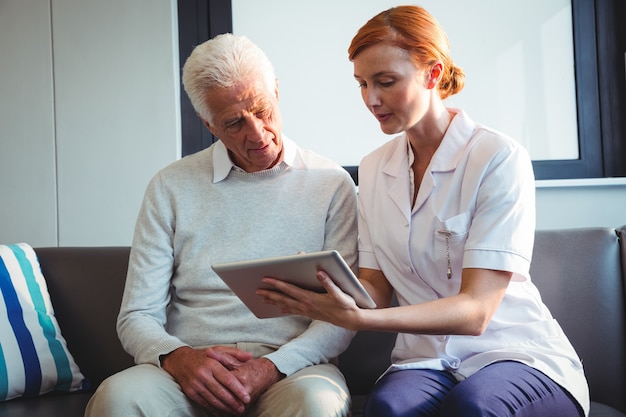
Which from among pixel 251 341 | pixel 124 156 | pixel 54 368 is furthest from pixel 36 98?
pixel 251 341

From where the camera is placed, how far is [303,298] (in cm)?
155

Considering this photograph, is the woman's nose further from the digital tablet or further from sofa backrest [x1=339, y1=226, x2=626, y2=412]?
sofa backrest [x1=339, y1=226, x2=626, y2=412]

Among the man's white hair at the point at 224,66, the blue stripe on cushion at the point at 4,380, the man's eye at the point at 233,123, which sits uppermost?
the man's white hair at the point at 224,66

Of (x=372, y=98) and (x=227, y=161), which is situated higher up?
(x=372, y=98)

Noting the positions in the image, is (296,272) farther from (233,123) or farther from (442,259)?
(233,123)

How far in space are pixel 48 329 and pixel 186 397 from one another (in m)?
0.59

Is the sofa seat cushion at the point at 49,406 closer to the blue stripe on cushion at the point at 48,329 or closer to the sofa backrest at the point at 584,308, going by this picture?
the blue stripe on cushion at the point at 48,329

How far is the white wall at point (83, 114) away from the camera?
2.93m

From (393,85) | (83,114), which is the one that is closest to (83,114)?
(83,114)

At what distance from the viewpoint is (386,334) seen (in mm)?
2111

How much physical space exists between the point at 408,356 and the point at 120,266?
91 cm

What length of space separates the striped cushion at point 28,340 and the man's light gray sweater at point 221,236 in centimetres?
27

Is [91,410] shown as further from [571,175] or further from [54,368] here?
[571,175]

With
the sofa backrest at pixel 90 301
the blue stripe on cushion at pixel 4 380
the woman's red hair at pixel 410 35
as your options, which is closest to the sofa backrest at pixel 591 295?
the woman's red hair at pixel 410 35
